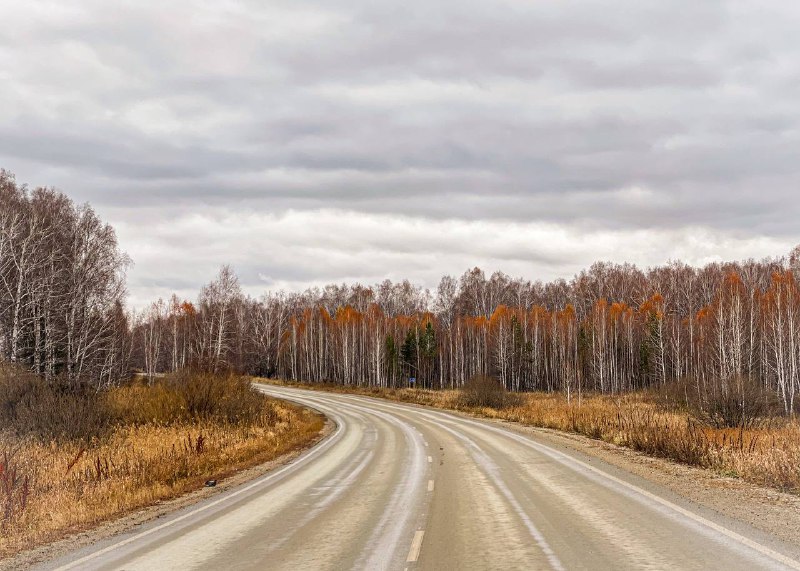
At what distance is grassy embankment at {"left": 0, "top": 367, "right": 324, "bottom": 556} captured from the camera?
444 inches

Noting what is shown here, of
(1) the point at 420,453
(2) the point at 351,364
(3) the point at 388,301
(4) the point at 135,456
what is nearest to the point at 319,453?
(1) the point at 420,453

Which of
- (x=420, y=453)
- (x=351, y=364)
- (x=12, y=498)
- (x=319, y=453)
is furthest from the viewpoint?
(x=351, y=364)

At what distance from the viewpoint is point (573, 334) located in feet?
269

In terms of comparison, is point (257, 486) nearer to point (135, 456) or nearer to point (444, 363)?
point (135, 456)

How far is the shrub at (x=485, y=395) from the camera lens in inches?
1697

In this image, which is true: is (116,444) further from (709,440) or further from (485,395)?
(485,395)

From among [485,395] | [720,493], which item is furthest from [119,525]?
[485,395]

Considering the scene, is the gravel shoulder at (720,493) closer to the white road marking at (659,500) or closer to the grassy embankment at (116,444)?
the white road marking at (659,500)

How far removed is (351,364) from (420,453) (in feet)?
249

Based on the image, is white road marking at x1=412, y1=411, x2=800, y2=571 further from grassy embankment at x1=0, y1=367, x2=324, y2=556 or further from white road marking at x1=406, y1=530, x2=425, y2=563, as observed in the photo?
grassy embankment at x1=0, y1=367, x2=324, y2=556

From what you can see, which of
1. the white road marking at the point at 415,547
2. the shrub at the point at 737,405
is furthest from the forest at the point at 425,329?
the white road marking at the point at 415,547

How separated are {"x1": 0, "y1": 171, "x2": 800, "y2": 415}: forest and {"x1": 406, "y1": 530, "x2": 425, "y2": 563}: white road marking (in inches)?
712

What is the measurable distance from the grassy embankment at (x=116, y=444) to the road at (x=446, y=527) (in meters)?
1.96

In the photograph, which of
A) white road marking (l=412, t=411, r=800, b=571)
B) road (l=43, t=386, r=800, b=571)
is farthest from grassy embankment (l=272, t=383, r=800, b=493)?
white road marking (l=412, t=411, r=800, b=571)
